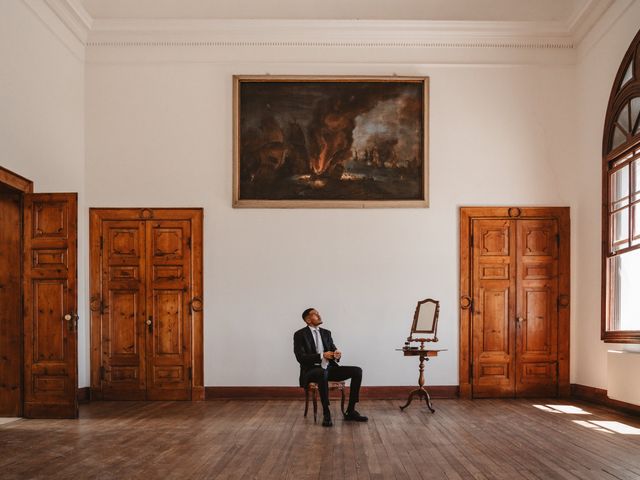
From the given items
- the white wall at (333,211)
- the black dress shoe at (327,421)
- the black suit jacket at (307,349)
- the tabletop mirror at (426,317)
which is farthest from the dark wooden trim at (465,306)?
the black dress shoe at (327,421)

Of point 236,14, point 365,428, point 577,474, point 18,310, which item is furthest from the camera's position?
point 236,14

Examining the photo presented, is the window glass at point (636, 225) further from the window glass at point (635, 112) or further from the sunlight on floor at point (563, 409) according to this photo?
the sunlight on floor at point (563, 409)

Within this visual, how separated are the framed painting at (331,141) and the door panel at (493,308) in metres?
1.17

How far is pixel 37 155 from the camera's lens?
27.7 ft

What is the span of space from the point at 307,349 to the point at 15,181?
422 centimetres

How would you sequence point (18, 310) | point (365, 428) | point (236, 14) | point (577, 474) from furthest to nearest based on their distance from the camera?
1. point (236, 14)
2. point (18, 310)
3. point (365, 428)
4. point (577, 474)

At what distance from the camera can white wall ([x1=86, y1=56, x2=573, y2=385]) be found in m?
9.84

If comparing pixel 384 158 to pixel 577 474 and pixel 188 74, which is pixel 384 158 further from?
pixel 577 474

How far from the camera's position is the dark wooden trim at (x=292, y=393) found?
9.71 metres

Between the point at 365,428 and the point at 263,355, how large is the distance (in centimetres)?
279

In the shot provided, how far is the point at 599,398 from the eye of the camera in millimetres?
9031

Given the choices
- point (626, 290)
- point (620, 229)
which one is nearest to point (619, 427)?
point (626, 290)

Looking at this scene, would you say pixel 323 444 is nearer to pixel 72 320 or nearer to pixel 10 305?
pixel 72 320

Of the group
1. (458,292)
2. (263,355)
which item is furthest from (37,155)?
(458,292)
